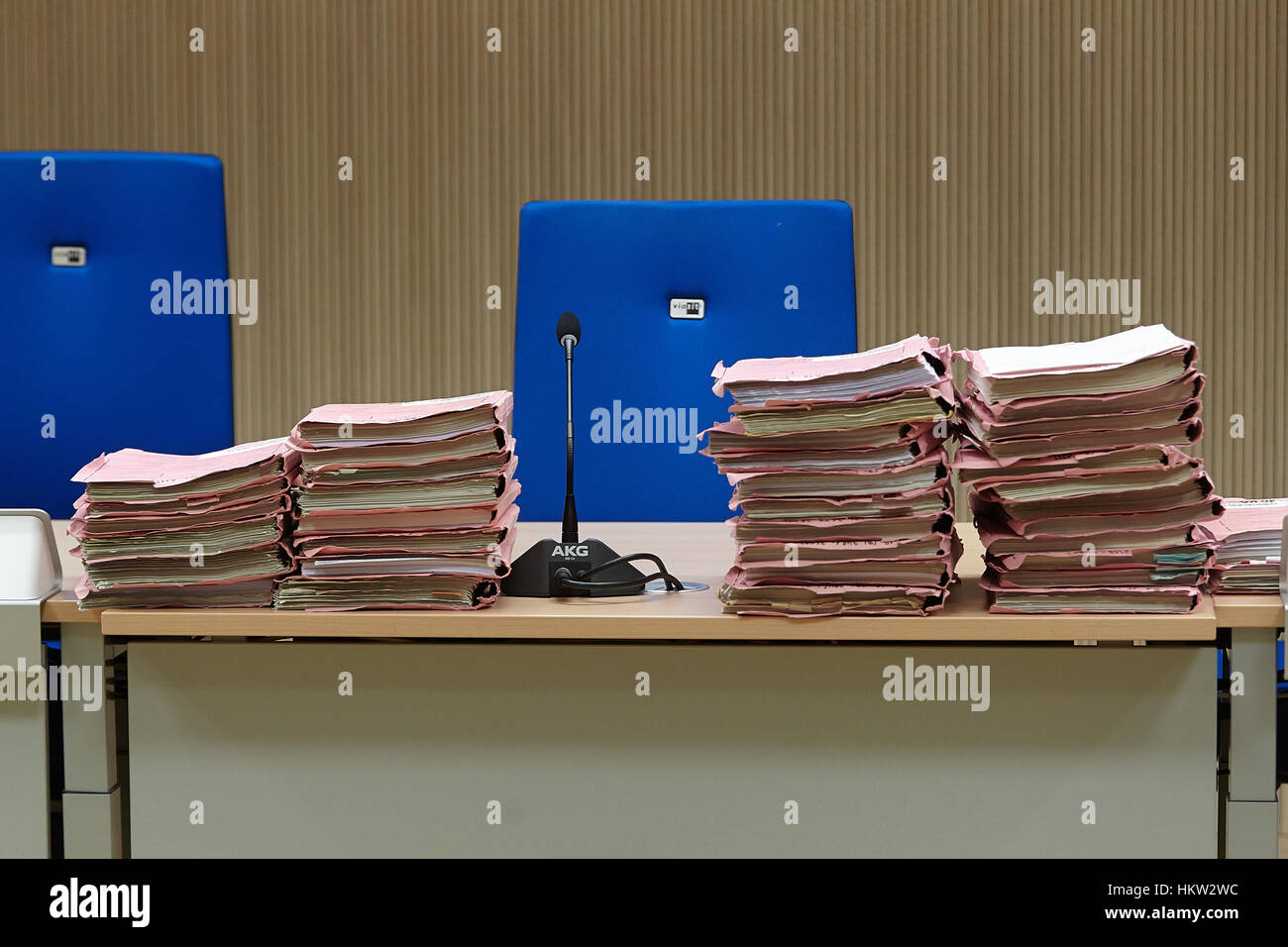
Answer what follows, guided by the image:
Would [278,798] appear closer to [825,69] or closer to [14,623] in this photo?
[14,623]

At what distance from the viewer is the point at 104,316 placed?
5.92ft

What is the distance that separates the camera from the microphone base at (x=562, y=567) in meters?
1.09

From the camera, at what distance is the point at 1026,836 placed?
980 millimetres

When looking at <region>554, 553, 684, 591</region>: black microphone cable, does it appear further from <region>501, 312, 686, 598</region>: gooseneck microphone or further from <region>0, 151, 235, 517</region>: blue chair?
<region>0, 151, 235, 517</region>: blue chair

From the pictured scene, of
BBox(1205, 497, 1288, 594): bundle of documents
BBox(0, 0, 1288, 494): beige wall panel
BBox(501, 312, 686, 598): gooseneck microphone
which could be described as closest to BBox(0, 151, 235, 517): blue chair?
BBox(501, 312, 686, 598): gooseneck microphone

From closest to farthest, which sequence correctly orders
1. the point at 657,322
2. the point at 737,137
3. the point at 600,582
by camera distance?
the point at 600,582 → the point at 657,322 → the point at 737,137

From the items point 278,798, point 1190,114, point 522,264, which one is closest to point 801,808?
point 278,798

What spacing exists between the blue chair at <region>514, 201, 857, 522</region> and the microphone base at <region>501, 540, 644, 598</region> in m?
0.65

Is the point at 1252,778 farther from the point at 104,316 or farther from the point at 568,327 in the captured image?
the point at 104,316

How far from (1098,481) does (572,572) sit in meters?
0.49

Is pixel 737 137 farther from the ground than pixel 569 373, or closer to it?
farther from the ground

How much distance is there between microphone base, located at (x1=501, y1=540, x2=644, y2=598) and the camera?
1088 millimetres

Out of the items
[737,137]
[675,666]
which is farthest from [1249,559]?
[737,137]

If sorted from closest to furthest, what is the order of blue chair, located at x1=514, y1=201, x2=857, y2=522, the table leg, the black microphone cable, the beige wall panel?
the table leg, the black microphone cable, blue chair, located at x1=514, y1=201, x2=857, y2=522, the beige wall panel
